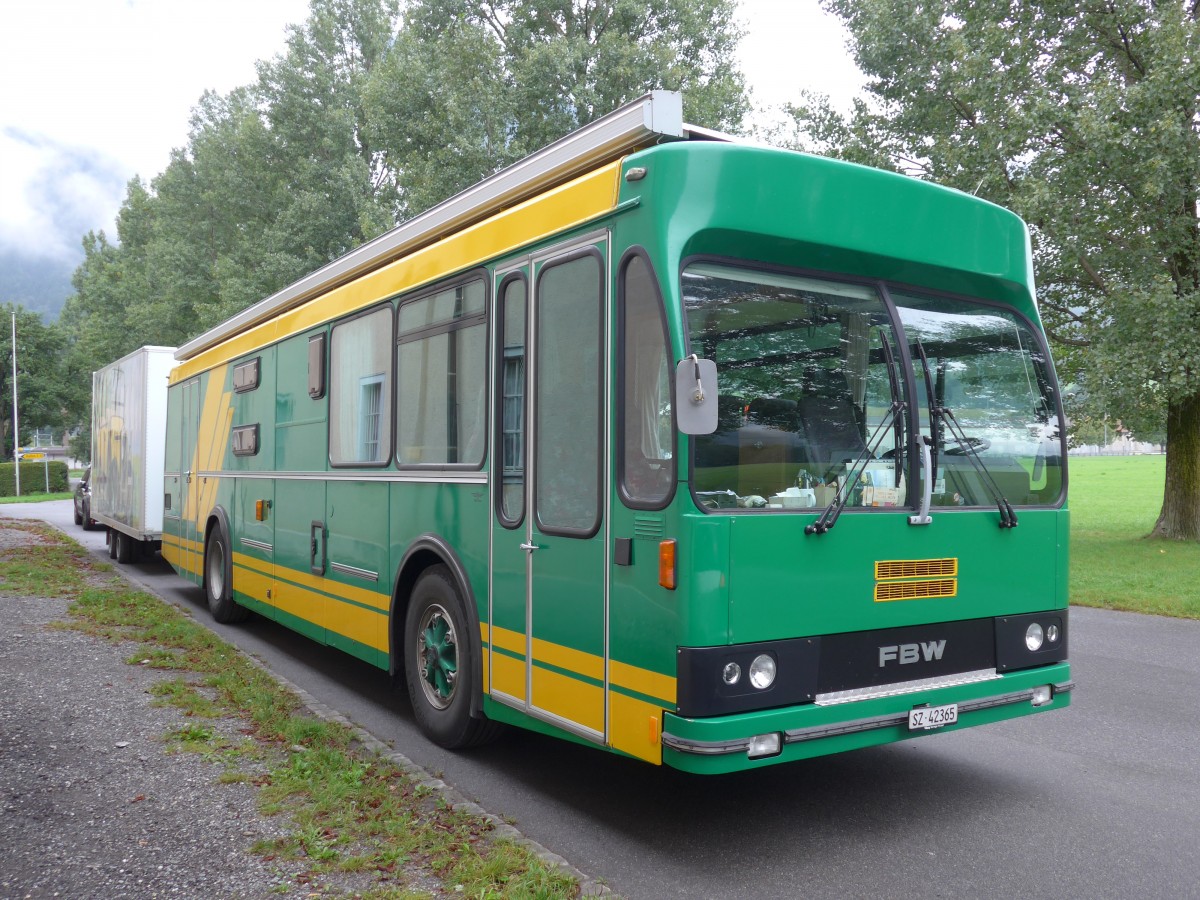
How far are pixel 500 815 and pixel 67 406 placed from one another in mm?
77285

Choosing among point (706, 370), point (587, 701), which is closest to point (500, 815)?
point (587, 701)

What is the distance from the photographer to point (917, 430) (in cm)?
465

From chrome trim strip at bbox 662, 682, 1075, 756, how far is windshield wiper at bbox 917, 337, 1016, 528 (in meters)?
0.83

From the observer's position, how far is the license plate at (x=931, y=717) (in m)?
4.45

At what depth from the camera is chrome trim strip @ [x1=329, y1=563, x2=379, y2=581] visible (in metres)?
6.75

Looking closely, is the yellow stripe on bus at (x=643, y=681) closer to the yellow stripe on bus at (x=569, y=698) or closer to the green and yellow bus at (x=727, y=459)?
the green and yellow bus at (x=727, y=459)

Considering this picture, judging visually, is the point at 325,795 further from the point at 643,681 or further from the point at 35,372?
the point at 35,372

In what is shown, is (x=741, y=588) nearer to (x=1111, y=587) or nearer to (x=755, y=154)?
(x=755, y=154)

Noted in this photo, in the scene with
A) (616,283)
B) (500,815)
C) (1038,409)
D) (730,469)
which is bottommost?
(500,815)

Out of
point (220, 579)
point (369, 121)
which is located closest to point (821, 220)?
point (220, 579)

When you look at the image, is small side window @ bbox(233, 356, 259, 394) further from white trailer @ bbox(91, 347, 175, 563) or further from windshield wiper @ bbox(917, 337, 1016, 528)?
windshield wiper @ bbox(917, 337, 1016, 528)

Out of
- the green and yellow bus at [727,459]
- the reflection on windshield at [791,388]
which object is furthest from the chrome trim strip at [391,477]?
the reflection on windshield at [791,388]

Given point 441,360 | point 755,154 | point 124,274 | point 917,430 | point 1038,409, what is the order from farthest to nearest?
point 124,274, point 441,360, point 1038,409, point 917,430, point 755,154

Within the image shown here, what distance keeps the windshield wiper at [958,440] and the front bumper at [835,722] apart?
2.57ft
